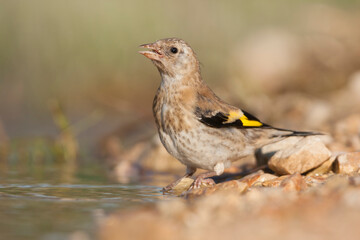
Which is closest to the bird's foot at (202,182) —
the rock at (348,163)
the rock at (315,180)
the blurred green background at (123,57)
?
the rock at (315,180)

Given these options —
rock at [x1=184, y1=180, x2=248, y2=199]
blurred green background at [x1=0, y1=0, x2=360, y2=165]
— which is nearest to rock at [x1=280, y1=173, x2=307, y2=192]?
rock at [x1=184, y1=180, x2=248, y2=199]

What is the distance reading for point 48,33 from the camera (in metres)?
12.3

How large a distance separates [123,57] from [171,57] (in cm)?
577

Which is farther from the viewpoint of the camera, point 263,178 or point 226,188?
point 263,178

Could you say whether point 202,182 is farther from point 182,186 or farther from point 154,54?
point 154,54

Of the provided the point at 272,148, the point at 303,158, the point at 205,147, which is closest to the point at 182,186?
the point at 205,147

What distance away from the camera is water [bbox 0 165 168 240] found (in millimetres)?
4630

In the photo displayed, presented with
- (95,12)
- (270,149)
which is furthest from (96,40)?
(270,149)

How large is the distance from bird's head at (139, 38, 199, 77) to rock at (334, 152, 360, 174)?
177 cm

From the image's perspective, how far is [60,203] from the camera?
5.71m

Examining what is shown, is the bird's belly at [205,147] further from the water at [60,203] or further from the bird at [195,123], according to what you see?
the water at [60,203]

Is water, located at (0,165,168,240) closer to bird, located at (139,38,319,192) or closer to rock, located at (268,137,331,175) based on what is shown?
bird, located at (139,38,319,192)

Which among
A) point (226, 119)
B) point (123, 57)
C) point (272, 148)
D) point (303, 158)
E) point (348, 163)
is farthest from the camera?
point (123, 57)

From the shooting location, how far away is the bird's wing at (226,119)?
21.8 ft
